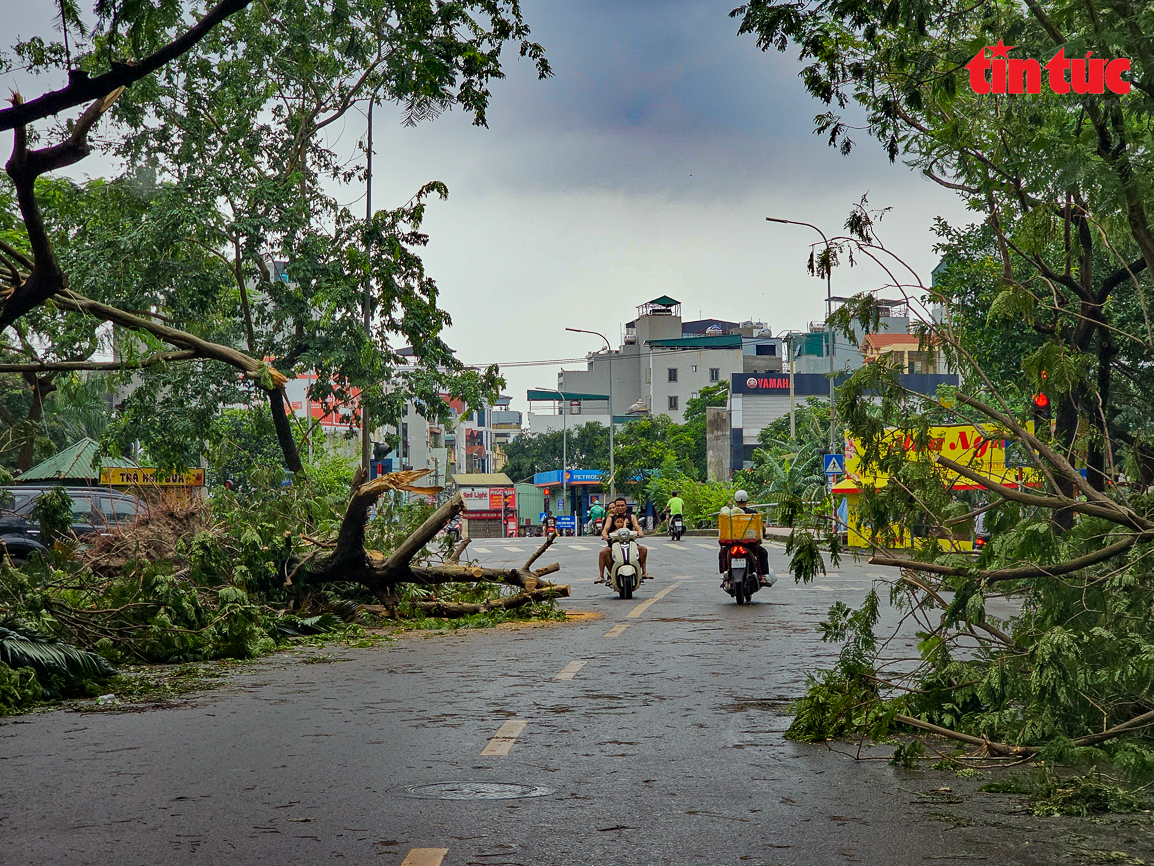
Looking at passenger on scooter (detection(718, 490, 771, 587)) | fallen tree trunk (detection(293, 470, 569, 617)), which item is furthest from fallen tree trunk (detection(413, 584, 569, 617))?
passenger on scooter (detection(718, 490, 771, 587))

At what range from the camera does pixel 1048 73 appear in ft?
28.6

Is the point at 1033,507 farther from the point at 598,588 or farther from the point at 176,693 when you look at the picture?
the point at 598,588

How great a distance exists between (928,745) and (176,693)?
620cm

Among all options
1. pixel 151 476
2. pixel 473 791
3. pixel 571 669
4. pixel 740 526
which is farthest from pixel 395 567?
pixel 151 476

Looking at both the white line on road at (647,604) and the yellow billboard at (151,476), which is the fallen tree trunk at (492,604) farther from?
the yellow billboard at (151,476)

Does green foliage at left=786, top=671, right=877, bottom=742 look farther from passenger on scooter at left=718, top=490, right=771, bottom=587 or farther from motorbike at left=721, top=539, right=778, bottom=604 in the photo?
passenger on scooter at left=718, top=490, right=771, bottom=587

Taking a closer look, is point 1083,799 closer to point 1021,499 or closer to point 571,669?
point 1021,499

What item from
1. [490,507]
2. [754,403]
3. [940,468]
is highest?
[754,403]

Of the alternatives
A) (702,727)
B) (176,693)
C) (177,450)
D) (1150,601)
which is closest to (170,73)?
(177,450)

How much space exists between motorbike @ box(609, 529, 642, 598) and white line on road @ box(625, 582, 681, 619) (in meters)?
0.48

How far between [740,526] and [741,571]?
72 cm

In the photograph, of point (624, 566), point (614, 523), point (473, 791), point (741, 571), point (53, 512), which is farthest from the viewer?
point (614, 523)

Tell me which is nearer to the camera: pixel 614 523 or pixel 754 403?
pixel 614 523

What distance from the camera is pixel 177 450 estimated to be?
23.4 m
